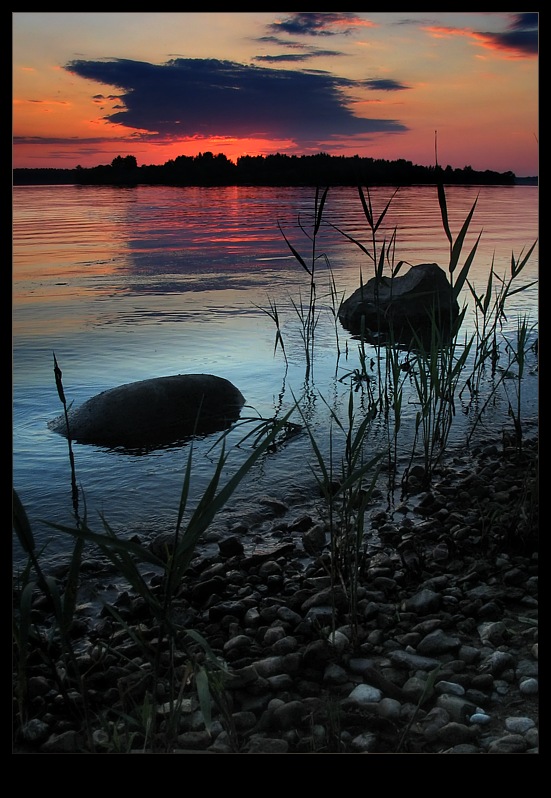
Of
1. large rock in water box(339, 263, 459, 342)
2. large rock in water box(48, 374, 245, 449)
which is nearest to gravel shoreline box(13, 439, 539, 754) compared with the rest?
large rock in water box(48, 374, 245, 449)

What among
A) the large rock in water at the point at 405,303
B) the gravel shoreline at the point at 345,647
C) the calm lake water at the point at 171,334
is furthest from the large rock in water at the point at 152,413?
the large rock in water at the point at 405,303

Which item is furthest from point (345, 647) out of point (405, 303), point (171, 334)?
point (405, 303)

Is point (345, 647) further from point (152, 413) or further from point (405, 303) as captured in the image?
point (405, 303)

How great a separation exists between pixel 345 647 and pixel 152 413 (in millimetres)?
2586

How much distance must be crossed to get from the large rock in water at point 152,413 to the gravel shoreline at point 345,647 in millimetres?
1348

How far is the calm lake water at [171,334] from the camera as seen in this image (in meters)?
3.80

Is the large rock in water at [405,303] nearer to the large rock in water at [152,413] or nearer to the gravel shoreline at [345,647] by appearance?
the large rock in water at [152,413]

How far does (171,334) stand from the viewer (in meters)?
6.66

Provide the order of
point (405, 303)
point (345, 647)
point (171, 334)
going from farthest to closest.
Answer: point (405, 303) → point (171, 334) → point (345, 647)

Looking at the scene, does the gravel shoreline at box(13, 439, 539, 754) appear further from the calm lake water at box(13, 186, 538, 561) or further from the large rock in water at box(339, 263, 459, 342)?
the large rock in water at box(339, 263, 459, 342)

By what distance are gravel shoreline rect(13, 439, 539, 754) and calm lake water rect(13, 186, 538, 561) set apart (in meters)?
0.55

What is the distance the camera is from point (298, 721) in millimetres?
1963
